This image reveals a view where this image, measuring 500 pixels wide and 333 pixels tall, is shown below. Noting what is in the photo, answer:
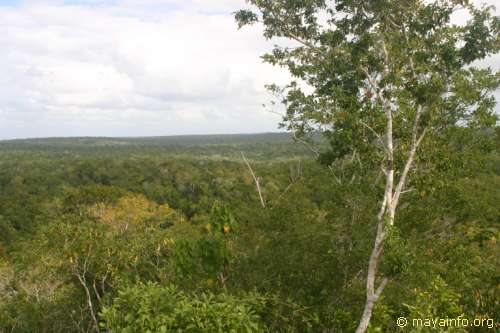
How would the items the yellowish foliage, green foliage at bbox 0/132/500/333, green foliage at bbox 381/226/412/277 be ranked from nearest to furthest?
green foliage at bbox 381/226/412/277 → green foliage at bbox 0/132/500/333 → the yellowish foliage

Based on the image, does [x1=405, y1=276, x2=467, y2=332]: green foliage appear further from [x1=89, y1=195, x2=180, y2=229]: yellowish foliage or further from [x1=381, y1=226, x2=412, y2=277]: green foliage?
[x1=89, y1=195, x2=180, y2=229]: yellowish foliage

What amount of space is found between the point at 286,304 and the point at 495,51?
5314 mm

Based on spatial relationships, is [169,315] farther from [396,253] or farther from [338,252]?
[338,252]

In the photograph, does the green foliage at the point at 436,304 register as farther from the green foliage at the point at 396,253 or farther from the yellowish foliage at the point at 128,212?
the yellowish foliage at the point at 128,212

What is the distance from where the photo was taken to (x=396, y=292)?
311 inches

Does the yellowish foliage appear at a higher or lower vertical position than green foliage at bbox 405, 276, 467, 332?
lower

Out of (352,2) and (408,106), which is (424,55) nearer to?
(408,106)

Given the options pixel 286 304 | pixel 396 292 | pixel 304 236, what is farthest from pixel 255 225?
pixel 396 292

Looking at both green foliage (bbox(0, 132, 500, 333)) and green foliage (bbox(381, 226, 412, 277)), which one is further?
green foliage (bbox(0, 132, 500, 333))

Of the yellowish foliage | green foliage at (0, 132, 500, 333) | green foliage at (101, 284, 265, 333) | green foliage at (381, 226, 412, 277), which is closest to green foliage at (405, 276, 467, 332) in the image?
green foliage at (0, 132, 500, 333)
